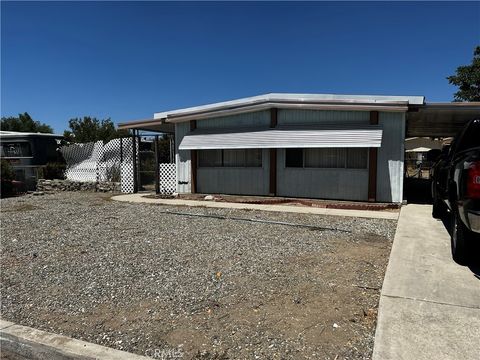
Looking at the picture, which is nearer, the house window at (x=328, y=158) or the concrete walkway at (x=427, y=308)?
the concrete walkway at (x=427, y=308)

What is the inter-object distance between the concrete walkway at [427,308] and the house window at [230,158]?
27.0ft

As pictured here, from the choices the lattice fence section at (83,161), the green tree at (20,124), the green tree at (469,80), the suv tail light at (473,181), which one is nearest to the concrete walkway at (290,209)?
the suv tail light at (473,181)

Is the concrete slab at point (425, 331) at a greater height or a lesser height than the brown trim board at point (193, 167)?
lesser

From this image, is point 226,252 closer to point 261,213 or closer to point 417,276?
point 417,276

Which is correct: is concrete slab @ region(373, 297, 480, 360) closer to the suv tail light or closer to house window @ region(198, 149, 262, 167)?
the suv tail light

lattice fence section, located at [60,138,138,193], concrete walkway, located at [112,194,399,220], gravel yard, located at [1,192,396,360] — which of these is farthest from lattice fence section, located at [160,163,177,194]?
gravel yard, located at [1,192,396,360]

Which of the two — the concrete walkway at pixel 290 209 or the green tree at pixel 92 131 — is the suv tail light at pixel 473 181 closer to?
the concrete walkway at pixel 290 209

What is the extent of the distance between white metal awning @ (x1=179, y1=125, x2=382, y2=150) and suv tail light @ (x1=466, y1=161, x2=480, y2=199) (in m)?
6.74

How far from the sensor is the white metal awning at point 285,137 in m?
11.6

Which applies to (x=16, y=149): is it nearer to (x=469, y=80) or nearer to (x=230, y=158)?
(x=230, y=158)

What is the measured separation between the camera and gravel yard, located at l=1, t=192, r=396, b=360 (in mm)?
3375

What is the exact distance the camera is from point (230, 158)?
A: 14.8m

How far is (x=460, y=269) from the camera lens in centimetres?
519

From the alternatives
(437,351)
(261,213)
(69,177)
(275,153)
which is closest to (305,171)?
(275,153)
